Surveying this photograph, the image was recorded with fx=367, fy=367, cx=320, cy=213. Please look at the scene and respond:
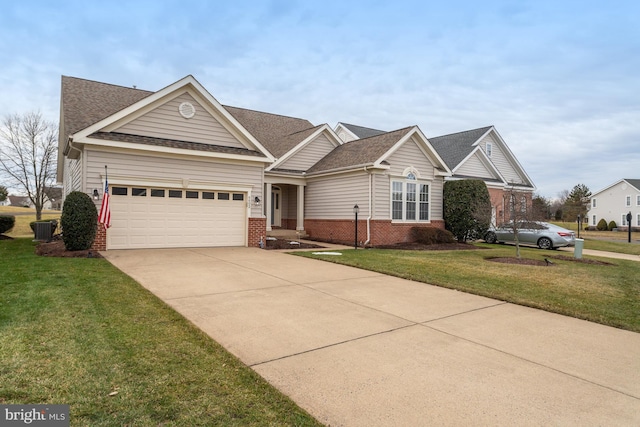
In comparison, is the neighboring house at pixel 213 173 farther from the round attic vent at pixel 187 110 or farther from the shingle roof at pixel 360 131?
the shingle roof at pixel 360 131

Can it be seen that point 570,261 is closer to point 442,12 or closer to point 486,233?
point 486,233

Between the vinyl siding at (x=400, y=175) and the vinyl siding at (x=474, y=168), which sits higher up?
the vinyl siding at (x=474, y=168)

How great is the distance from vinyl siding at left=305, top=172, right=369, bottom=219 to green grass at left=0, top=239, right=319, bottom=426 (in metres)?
11.8

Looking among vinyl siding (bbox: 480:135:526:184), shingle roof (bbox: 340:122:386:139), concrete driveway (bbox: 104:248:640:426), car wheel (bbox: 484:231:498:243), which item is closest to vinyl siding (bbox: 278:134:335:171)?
shingle roof (bbox: 340:122:386:139)

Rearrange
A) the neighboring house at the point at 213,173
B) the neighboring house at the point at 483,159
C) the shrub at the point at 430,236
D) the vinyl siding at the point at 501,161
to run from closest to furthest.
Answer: the neighboring house at the point at 213,173 → the shrub at the point at 430,236 → the neighboring house at the point at 483,159 → the vinyl siding at the point at 501,161

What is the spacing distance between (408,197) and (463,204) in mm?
3031

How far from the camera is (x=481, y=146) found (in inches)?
995

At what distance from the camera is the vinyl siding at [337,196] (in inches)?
652

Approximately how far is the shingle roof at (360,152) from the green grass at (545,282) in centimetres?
607

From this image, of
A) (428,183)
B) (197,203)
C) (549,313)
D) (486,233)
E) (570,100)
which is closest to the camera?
(549,313)

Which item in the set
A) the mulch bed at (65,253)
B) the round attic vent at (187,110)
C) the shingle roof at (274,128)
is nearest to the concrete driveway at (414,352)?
the mulch bed at (65,253)

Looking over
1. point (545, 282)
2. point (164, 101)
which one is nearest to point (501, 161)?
point (545, 282)

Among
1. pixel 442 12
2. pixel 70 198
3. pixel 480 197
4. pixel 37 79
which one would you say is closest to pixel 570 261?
pixel 480 197

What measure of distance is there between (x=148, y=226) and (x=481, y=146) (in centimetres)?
2173
